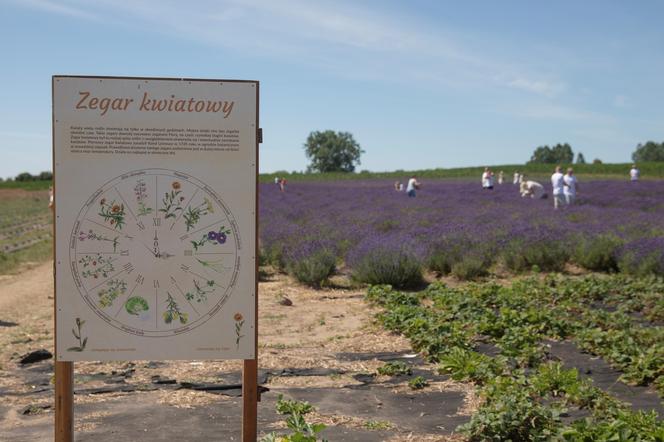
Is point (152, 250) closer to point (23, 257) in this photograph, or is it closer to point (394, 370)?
point (394, 370)

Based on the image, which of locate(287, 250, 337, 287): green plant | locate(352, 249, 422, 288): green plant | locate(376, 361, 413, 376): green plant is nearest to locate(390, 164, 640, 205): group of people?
locate(352, 249, 422, 288): green plant

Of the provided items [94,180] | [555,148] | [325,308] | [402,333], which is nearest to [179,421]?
[94,180]

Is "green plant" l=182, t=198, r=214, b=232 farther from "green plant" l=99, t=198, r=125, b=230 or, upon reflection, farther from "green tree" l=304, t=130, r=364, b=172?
"green tree" l=304, t=130, r=364, b=172

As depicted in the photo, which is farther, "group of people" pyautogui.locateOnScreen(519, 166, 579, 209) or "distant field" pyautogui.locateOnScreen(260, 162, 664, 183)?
"distant field" pyautogui.locateOnScreen(260, 162, 664, 183)

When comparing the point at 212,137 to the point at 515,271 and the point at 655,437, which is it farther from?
the point at 515,271

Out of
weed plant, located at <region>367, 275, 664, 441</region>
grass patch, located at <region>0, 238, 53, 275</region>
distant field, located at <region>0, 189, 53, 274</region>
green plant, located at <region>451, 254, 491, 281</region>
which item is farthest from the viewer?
distant field, located at <region>0, 189, 53, 274</region>

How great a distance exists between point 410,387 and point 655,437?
2.29 meters

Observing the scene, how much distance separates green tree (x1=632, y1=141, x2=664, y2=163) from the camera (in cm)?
14675

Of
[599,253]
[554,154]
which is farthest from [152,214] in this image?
[554,154]

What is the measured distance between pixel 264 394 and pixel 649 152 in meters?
159

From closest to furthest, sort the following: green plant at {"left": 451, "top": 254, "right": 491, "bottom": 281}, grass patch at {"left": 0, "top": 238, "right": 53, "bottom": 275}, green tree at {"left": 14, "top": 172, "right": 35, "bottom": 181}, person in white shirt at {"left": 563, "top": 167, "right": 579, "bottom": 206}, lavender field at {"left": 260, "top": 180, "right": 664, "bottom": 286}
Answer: lavender field at {"left": 260, "top": 180, "right": 664, "bottom": 286} → green plant at {"left": 451, "top": 254, "right": 491, "bottom": 281} → grass patch at {"left": 0, "top": 238, "right": 53, "bottom": 275} → person in white shirt at {"left": 563, "top": 167, "right": 579, "bottom": 206} → green tree at {"left": 14, "top": 172, "right": 35, "bottom": 181}

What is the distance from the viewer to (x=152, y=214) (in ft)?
14.9

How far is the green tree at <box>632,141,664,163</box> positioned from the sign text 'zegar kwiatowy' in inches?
6039

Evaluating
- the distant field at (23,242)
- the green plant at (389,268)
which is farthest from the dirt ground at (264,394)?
the distant field at (23,242)
